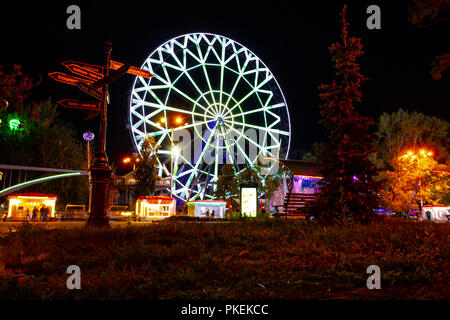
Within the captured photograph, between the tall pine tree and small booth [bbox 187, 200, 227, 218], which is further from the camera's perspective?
small booth [bbox 187, 200, 227, 218]

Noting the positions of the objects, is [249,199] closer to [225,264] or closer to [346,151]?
[346,151]

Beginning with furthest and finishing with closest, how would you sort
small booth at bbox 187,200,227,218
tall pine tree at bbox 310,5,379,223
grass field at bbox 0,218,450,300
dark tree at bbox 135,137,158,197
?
dark tree at bbox 135,137,158,197, small booth at bbox 187,200,227,218, tall pine tree at bbox 310,5,379,223, grass field at bbox 0,218,450,300

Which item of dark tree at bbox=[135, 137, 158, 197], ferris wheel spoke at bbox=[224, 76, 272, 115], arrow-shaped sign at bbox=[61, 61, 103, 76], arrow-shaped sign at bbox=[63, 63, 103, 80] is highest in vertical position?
ferris wheel spoke at bbox=[224, 76, 272, 115]

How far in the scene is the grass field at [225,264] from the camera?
410cm

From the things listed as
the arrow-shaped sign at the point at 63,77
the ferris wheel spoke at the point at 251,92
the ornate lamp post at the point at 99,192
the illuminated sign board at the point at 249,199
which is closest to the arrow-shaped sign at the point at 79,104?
the arrow-shaped sign at the point at 63,77

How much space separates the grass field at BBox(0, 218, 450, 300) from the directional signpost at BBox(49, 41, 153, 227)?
1932 mm

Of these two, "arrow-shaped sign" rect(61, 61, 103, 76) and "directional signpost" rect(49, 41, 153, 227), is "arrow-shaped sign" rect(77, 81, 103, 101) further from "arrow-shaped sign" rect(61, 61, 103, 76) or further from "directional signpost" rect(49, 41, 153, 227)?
"arrow-shaped sign" rect(61, 61, 103, 76)

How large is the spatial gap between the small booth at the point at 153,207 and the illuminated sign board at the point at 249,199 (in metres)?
8.32

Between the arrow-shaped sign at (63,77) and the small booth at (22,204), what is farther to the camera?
the small booth at (22,204)

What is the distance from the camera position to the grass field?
161 inches

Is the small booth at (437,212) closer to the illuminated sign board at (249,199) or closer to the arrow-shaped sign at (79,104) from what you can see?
the illuminated sign board at (249,199)

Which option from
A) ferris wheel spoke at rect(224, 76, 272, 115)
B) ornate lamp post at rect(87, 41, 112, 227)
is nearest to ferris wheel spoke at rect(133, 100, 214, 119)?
ferris wheel spoke at rect(224, 76, 272, 115)

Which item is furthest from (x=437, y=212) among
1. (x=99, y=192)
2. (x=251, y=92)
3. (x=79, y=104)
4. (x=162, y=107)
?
Answer: (x=79, y=104)
